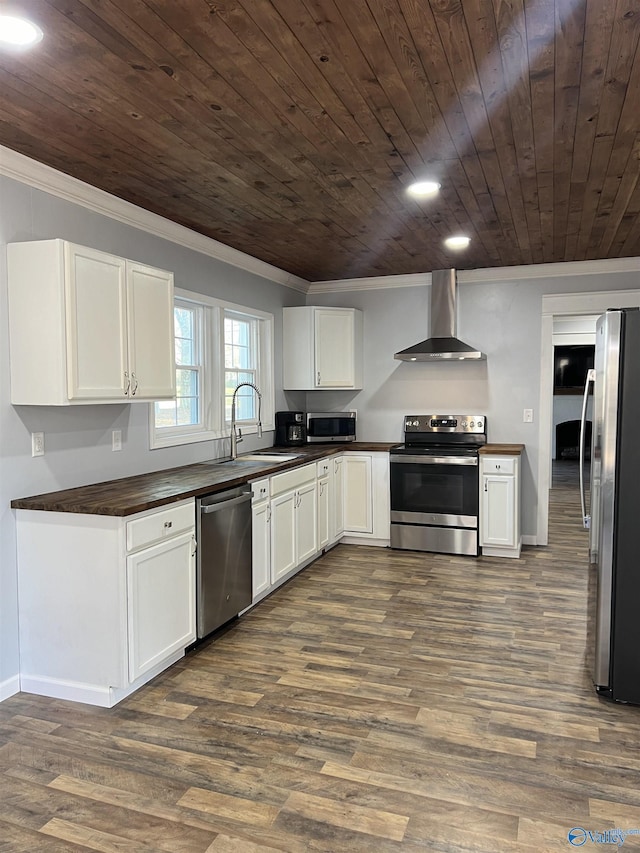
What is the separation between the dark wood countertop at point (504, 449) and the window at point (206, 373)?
195 centimetres

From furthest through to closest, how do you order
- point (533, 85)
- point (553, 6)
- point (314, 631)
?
point (314, 631) < point (533, 85) < point (553, 6)

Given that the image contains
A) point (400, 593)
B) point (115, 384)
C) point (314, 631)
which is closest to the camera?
point (115, 384)

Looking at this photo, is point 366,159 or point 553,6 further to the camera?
point 366,159

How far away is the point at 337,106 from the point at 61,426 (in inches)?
77.8

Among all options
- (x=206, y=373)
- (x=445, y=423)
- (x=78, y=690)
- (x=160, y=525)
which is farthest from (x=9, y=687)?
(x=445, y=423)

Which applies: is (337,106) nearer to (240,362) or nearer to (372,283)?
(240,362)

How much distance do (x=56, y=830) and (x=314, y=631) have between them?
185cm

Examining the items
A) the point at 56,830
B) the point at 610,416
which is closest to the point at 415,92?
the point at 610,416

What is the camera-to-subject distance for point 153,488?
10.6 feet

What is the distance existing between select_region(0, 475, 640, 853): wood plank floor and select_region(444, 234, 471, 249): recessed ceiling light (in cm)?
258

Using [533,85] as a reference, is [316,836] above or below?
below

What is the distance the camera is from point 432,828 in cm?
201

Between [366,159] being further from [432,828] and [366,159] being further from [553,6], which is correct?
[432,828]
